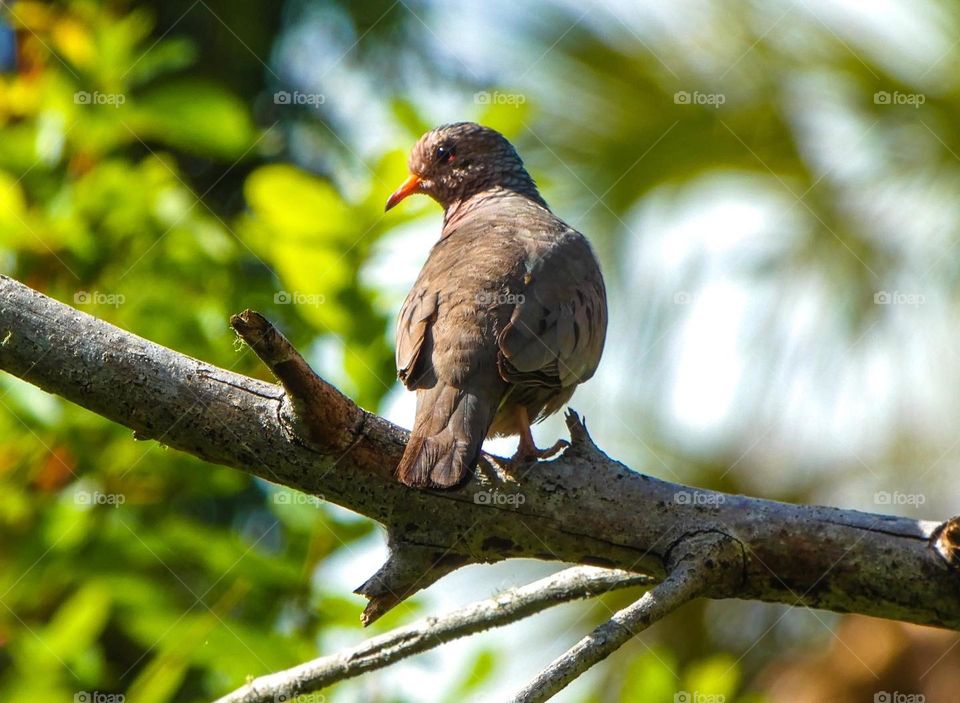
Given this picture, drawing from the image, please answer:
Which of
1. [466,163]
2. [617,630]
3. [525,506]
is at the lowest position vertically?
[617,630]

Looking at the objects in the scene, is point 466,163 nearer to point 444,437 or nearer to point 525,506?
point 444,437

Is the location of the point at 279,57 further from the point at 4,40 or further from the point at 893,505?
the point at 893,505

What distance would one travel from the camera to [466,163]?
15.5 ft

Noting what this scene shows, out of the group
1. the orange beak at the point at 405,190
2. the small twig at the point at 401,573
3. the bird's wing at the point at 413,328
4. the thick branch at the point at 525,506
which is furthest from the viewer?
the orange beak at the point at 405,190

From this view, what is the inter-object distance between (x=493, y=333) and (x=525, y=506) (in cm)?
69

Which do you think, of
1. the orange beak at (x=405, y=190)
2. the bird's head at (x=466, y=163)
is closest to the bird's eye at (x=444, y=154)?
the bird's head at (x=466, y=163)

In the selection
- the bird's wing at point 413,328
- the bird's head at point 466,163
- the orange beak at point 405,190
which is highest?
the bird's head at point 466,163

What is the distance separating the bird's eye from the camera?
4707 mm

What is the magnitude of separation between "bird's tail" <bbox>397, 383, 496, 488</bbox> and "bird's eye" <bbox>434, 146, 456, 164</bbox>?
6.01 ft

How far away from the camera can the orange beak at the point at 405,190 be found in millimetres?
3976

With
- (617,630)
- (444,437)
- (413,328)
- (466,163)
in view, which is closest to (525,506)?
(444,437)

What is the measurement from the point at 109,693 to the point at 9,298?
72.9 inches

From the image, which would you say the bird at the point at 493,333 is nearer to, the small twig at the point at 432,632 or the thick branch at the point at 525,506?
the thick branch at the point at 525,506

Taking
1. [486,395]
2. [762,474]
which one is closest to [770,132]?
[762,474]
